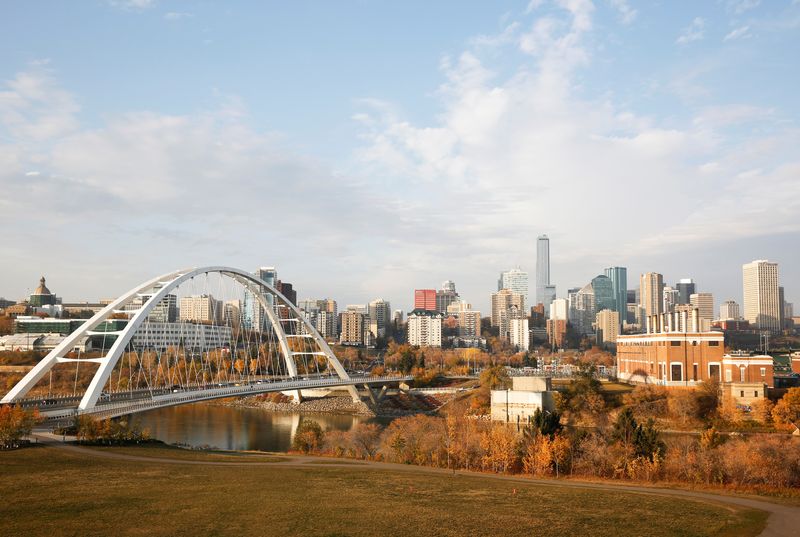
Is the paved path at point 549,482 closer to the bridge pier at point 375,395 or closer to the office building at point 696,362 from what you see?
the office building at point 696,362

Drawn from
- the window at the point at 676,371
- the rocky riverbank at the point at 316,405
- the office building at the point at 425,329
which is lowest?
the rocky riverbank at the point at 316,405

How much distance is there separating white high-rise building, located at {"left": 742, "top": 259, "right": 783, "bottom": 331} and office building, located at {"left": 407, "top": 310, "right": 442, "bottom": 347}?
9257cm

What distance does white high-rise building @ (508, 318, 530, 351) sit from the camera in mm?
A: 157125

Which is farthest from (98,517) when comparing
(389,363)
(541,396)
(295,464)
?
(389,363)

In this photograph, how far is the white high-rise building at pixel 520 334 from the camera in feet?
516

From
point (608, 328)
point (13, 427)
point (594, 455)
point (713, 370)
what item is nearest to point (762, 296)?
point (608, 328)

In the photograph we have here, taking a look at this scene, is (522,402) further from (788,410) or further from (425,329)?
(425,329)

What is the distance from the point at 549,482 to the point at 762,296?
624ft

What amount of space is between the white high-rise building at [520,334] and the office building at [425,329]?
19602 millimetres

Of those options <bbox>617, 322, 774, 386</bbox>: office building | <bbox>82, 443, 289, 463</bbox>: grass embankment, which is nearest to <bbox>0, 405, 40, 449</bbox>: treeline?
<bbox>82, 443, 289, 463</bbox>: grass embankment

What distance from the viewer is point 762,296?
189m

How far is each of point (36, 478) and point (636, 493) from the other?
68.9 ft

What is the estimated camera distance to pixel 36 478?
22031 mm

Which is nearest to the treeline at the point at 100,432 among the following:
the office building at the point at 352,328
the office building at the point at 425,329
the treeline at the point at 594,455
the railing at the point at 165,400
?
the railing at the point at 165,400
